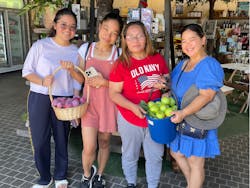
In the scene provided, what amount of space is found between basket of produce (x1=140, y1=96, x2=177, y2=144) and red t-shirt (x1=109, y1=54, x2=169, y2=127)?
15 cm

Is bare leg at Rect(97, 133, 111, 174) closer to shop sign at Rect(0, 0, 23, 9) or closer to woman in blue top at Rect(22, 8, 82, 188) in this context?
woman in blue top at Rect(22, 8, 82, 188)

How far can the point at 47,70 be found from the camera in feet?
7.07

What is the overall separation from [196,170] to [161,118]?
558 mm

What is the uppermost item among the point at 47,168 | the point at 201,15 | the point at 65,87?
the point at 201,15

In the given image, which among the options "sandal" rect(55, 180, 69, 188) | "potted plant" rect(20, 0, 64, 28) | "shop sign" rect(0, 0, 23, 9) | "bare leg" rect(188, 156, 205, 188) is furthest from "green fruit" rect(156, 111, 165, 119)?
"shop sign" rect(0, 0, 23, 9)

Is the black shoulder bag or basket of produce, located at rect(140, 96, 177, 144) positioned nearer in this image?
basket of produce, located at rect(140, 96, 177, 144)

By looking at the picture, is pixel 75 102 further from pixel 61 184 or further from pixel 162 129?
pixel 61 184

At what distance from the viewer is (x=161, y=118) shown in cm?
176

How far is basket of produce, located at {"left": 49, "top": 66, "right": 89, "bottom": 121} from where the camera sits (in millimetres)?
1976

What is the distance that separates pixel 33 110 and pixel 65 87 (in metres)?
0.33

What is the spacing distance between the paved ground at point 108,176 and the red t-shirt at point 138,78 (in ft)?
3.38

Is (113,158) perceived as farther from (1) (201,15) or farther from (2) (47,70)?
(1) (201,15)

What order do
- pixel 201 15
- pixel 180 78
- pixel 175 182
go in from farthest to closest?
pixel 201 15
pixel 175 182
pixel 180 78

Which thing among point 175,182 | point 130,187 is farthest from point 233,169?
point 130,187
